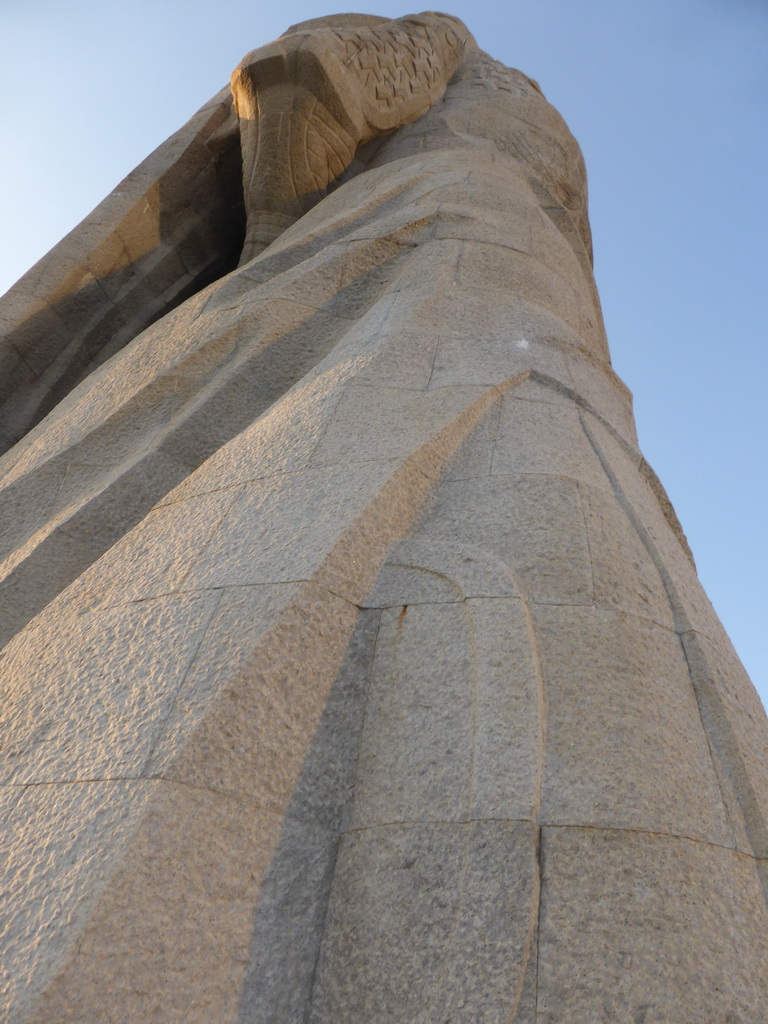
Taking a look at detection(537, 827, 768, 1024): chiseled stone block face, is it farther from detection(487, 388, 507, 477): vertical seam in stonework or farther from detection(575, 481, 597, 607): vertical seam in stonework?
detection(487, 388, 507, 477): vertical seam in stonework

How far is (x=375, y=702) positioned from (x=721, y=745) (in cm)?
82

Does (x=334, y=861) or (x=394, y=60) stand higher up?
(x=334, y=861)

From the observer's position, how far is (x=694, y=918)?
1.76m

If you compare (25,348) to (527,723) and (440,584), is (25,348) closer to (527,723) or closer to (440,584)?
(440,584)

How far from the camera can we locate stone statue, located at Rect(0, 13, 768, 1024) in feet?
5.53

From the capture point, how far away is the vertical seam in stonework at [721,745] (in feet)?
6.51

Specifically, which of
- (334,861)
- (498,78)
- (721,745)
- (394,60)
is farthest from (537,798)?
(498,78)

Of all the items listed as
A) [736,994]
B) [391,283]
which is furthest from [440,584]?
[391,283]

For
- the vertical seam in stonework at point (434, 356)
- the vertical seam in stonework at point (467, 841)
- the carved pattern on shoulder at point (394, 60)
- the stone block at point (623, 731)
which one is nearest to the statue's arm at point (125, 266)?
the carved pattern on shoulder at point (394, 60)

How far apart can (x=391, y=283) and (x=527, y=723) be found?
2653 mm

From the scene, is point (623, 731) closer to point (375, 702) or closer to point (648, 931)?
point (648, 931)

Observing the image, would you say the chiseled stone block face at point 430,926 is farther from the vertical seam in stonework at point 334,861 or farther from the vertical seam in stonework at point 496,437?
the vertical seam in stonework at point 496,437

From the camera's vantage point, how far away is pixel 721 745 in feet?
7.08

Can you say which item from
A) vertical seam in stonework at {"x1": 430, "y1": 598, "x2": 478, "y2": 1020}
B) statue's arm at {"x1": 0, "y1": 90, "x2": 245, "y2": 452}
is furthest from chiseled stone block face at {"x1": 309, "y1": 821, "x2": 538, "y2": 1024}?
statue's arm at {"x1": 0, "y1": 90, "x2": 245, "y2": 452}
